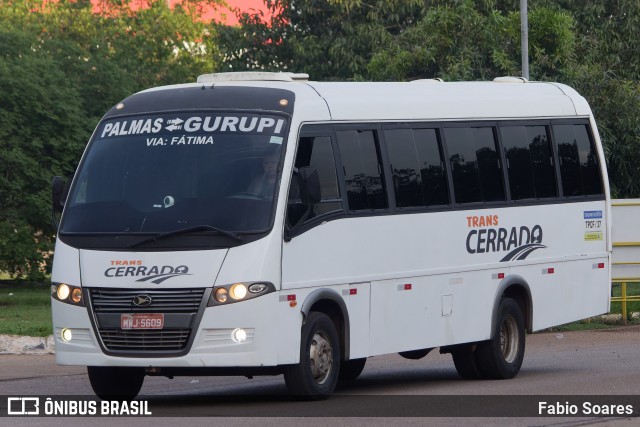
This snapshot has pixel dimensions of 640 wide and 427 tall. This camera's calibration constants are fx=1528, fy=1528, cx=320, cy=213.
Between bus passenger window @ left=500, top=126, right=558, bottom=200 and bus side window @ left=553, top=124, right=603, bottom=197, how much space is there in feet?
0.80

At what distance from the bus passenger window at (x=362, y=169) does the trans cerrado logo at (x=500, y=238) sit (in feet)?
5.18

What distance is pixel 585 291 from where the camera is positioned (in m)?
17.3

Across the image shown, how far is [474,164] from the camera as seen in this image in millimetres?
15797

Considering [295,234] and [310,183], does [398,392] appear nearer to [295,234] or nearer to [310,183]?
[295,234]

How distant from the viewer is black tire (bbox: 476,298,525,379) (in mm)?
15820

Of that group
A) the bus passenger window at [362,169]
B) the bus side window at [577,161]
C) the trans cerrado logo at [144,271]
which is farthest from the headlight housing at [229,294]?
the bus side window at [577,161]

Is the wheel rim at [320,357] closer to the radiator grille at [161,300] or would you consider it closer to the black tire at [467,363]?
the radiator grille at [161,300]

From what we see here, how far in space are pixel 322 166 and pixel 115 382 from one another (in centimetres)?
262

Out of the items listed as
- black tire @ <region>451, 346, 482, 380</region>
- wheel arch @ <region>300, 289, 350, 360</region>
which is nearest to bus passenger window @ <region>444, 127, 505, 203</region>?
black tire @ <region>451, 346, 482, 380</region>

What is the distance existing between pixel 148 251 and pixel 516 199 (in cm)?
520

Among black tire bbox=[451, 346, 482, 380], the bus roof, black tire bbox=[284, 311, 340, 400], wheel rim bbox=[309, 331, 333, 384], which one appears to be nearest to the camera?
black tire bbox=[284, 311, 340, 400]

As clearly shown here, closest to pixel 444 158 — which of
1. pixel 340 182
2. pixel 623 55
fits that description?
pixel 340 182

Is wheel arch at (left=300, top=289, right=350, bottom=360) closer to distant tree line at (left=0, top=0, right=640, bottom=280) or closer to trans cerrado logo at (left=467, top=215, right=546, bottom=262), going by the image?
trans cerrado logo at (left=467, top=215, right=546, bottom=262)

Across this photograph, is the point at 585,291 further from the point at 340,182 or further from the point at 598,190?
the point at 340,182
